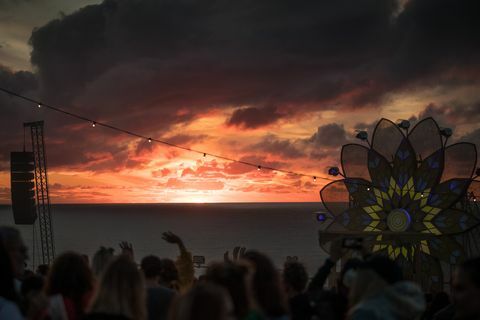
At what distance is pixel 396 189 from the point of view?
17906mm

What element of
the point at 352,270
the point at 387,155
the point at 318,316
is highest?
the point at 387,155

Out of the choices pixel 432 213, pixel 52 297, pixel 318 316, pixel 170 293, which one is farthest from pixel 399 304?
pixel 432 213

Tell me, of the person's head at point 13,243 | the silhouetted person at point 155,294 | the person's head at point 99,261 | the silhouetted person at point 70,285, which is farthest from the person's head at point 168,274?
the person's head at point 13,243

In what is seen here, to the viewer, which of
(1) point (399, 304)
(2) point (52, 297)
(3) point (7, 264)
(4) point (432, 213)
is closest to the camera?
(3) point (7, 264)

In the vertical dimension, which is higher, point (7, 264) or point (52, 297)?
point (7, 264)

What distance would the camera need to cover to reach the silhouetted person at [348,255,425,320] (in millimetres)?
3328

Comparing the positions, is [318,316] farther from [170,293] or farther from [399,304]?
[170,293]

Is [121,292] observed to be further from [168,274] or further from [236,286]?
[168,274]

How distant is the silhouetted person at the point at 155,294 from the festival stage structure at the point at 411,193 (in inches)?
466

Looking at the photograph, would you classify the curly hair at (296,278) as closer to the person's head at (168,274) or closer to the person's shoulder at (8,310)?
the person's head at (168,274)

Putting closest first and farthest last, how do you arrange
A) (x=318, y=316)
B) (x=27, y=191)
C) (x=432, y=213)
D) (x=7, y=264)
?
(x=7, y=264) < (x=318, y=316) < (x=432, y=213) < (x=27, y=191)

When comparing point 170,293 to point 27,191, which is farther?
point 27,191

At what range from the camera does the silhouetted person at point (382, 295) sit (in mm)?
3328

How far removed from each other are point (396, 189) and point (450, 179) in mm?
1656
